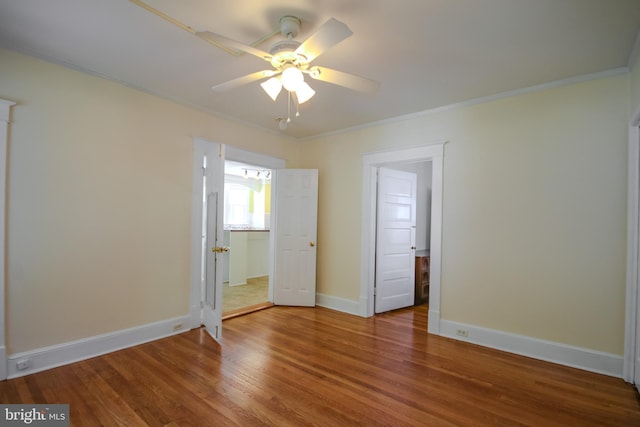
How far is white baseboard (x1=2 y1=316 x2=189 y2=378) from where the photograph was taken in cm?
252

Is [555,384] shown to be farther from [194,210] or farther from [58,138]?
[58,138]

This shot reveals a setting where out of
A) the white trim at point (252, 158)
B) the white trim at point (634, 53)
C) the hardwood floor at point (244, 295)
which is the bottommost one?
the hardwood floor at point (244, 295)

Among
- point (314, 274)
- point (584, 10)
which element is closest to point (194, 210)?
point (314, 274)

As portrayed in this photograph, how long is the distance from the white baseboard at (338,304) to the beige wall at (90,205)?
1.98 meters

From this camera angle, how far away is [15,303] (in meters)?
2.50

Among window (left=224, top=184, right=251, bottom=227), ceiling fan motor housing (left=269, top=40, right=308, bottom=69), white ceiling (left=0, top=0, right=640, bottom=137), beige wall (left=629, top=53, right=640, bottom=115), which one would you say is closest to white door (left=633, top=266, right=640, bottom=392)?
beige wall (left=629, top=53, right=640, bottom=115)

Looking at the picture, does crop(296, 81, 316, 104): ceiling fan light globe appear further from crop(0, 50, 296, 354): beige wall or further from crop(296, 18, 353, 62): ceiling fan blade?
crop(0, 50, 296, 354): beige wall

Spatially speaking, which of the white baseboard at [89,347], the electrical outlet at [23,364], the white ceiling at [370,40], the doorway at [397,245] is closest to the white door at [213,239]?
the white baseboard at [89,347]

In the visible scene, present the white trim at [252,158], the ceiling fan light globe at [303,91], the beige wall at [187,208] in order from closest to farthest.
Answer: the ceiling fan light globe at [303,91] < the beige wall at [187,208] < the white trim at [252,158]

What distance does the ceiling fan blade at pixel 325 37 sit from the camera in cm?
157

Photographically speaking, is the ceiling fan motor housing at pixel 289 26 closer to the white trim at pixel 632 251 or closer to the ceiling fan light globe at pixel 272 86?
the ceiling fan light globe at pixel 272 86

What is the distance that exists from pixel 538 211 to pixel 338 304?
280cm

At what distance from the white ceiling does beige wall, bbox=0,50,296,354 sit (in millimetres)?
274

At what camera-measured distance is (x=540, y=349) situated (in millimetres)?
2979
